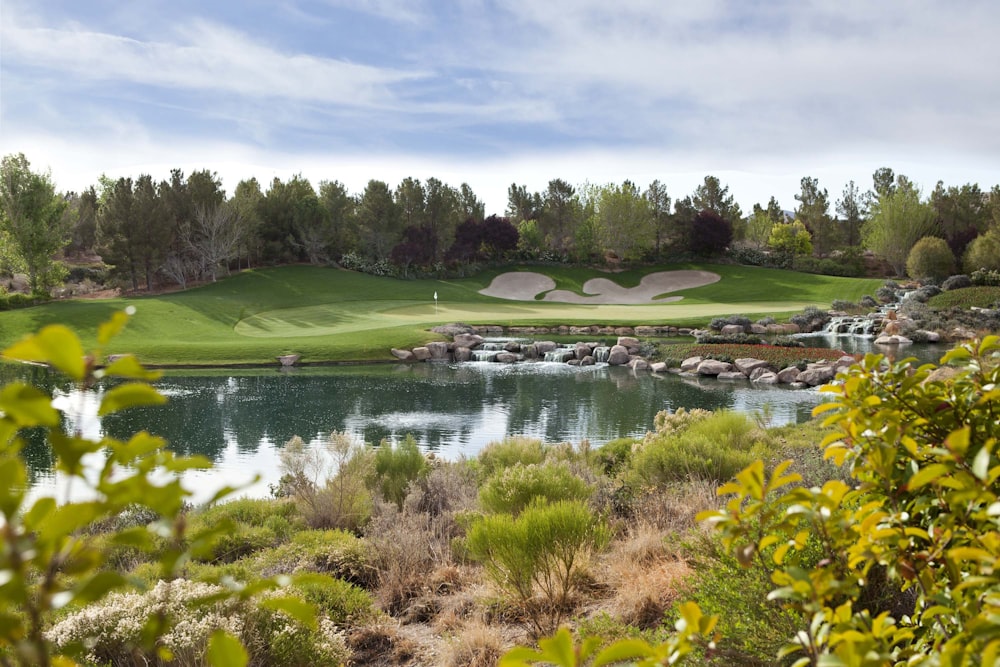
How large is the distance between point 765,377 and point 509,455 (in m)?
12.4

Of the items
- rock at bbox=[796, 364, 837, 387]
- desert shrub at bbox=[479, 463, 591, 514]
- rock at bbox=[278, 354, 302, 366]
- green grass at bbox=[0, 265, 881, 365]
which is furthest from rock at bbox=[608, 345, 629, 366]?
desert shrub at bbox=[479, 463, 591, 514]

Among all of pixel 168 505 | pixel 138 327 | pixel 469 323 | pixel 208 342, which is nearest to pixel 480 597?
pixel 168 505

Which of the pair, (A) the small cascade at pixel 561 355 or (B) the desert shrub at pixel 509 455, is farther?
(A) the small cascade at pixel 561 355

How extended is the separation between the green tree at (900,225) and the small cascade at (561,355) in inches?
1299

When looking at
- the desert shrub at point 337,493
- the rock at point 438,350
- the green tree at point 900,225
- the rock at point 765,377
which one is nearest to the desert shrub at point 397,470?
the desert shrub at point 337,493

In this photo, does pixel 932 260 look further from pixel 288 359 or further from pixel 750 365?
pixel 288 359

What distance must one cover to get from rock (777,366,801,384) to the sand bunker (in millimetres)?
20731

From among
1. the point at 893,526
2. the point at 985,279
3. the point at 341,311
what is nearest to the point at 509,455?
the point at 893,526

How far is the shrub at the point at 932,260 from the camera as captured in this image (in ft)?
127

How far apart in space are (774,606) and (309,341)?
855 inches

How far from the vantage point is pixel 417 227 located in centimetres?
4656

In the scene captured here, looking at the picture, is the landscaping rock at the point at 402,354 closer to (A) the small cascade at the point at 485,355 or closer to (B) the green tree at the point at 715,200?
(A) the small cascade at the point at 485,355

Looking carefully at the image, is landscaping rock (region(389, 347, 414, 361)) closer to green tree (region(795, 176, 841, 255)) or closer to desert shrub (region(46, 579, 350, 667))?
desert shrub (region(46, 579, 350, 667))

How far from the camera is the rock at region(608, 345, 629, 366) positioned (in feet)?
70.6
